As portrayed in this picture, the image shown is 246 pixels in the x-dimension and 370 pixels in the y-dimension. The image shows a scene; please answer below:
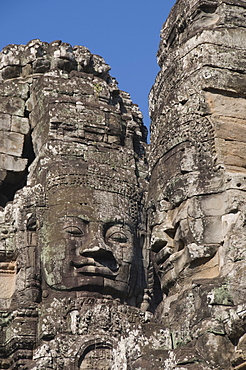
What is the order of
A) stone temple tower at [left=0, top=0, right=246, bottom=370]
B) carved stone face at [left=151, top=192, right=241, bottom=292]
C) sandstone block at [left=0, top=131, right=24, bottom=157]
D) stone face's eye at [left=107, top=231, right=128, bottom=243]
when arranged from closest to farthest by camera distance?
stone temple tower at [left=0, top=0, right=246, bottom=370], carved stone face at [left=151, top=192, right=241, bottom=292], stone face's eye at [left=107, top=231, right=128, bottom=243], sandstone block at [left=0, top=131, right=24, bottom=157]

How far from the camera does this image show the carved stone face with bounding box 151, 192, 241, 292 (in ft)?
43.4

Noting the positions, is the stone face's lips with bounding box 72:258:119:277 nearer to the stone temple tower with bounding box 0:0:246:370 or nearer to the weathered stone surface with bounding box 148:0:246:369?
the stone temple tower with bounding box 0:0:246:370

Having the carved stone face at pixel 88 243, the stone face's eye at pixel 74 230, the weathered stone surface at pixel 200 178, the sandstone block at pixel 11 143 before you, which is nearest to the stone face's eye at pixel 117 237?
the carved stone face at pixel 88 243

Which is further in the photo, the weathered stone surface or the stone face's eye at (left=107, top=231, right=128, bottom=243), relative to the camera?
the stone face's eye at (left=107, top=231, right=128, bottom=243)

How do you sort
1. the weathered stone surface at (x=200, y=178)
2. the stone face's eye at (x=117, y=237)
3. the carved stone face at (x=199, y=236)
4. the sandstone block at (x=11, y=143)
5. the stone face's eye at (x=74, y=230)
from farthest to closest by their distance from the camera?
the sandstone block at (x=11, y=143) < the stone face's eye at (x=117, y=237) < the stone face's eye at (x=74, y=230) < the carved stone face at (x=199, y=236) < the weathered stone surface at (x=200, y=178)

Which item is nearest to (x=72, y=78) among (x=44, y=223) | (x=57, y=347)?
(x=44, y=223)

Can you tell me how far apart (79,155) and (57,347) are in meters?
4.35

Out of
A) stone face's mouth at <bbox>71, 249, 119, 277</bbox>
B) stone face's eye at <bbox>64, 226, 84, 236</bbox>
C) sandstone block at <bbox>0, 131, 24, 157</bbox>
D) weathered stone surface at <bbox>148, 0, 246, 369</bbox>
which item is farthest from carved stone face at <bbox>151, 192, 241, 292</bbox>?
sandstone block at <bbox>0, 131, 24, 157</bbox>

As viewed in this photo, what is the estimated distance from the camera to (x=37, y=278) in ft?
67.8

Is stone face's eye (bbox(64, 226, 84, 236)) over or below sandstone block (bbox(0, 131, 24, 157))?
below

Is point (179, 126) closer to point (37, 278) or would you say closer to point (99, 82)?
point (37, 278)

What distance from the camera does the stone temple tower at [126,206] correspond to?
13.0m

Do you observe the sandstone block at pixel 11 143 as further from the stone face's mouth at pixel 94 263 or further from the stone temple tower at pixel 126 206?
the stone face's mouth at pixel 94 263

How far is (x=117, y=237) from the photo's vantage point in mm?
21016
